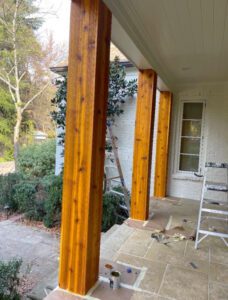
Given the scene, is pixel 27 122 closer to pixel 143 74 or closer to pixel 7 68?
pixel 7 68

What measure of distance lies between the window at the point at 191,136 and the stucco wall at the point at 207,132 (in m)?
0.13

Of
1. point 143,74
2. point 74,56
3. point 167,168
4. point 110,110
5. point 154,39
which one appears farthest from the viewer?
point 110,110

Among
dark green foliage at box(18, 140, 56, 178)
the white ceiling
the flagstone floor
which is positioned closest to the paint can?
the flagstone floor

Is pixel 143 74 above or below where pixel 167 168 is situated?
above

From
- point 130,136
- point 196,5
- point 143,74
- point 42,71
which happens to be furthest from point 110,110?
point 42,71

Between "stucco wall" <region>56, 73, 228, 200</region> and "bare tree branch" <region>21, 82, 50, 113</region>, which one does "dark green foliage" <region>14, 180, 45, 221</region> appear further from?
"bare tree branch" <region>21, 82, 50, 113</region>

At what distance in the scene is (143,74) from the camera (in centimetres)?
351

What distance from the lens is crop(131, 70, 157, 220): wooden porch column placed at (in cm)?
349

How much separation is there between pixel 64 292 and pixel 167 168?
12.2ft

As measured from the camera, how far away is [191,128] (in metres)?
5.26

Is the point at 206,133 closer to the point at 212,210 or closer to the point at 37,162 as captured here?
the point at 212,210

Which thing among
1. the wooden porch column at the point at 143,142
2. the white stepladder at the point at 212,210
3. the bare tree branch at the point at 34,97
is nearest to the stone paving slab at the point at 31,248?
the wooden porch column at the point at 143,142

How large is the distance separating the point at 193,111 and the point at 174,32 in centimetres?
277

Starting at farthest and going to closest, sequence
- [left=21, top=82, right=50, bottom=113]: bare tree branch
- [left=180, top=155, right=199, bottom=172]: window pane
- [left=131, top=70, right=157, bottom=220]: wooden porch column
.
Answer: [left=21, top=82, right=50, bottom=113]: bare tree branch → [left=180, top=155, right=199, bottom=172]: window pane → [left=131, top=70, right=157, bottom=220]: wooden porch column
